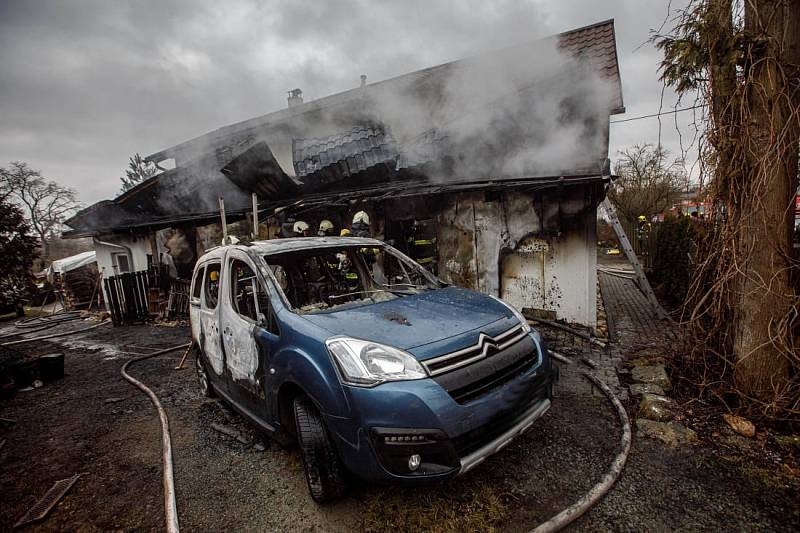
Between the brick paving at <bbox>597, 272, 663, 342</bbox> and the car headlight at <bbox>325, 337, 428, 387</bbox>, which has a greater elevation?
the car headlight at <bbox>325, 337, 428, 387</bbox>

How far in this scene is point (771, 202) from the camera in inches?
115

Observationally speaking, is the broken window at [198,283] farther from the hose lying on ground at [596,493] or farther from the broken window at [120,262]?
the broken window at [120,262]

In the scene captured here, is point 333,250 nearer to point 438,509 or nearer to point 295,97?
point 438,509

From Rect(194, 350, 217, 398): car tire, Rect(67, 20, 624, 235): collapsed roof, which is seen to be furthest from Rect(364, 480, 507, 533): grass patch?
Rect(67, 20, 624, 235): collapsed roof

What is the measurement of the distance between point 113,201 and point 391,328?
13735 mm

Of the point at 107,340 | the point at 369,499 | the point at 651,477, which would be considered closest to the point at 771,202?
the point at 651,477

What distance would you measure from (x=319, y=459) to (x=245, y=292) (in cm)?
183

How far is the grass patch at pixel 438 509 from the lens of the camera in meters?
2.15

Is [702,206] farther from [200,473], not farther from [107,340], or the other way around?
[107,340]

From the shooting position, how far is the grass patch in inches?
84.7

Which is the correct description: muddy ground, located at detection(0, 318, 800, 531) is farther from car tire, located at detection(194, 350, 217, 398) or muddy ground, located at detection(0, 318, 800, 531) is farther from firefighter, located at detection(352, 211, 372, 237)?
firefighter, located at detection(352, 211, 372, 237)

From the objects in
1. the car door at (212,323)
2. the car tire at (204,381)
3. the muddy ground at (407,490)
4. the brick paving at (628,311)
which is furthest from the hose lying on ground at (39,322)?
the brick paving at (628,311)

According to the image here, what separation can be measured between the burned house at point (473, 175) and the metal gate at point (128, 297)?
714 millimetres

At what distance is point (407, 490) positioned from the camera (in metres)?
2.47
